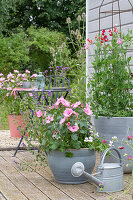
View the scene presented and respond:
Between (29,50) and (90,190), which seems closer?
(90,190)

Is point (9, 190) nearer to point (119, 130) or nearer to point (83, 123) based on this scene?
point (83, 123)

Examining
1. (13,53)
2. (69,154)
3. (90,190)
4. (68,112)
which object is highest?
(13,53)

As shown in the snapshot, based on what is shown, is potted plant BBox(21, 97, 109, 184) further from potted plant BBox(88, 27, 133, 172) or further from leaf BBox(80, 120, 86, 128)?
potted plant BBox(88, 27, 133, 172)

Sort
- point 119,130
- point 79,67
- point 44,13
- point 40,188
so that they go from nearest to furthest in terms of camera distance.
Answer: point 40,188, point 119,130, point 79,67, point 44,13

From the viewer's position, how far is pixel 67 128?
279cm

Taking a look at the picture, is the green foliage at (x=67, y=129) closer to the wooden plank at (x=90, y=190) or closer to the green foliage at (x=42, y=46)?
the wooden plank at (x=90, y=190)

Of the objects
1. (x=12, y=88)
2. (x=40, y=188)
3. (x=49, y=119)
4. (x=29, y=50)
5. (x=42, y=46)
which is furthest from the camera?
(x=29, y=50)

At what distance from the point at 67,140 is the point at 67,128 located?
14 cm

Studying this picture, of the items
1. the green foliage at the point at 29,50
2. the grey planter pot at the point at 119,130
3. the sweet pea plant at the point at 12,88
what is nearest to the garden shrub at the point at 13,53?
the green foliage at the point at 29,50

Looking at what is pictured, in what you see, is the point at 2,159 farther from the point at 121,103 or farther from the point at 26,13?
the point at 26,13

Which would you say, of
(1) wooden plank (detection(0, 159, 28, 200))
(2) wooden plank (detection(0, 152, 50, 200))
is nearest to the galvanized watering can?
(2) wooden plank (detection(0, 152, 50, 200))

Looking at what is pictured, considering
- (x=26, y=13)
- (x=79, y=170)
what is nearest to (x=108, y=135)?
(x=79, y=170)

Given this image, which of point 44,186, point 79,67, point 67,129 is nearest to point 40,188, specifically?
point 44,186

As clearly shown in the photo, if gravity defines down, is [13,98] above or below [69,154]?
above
